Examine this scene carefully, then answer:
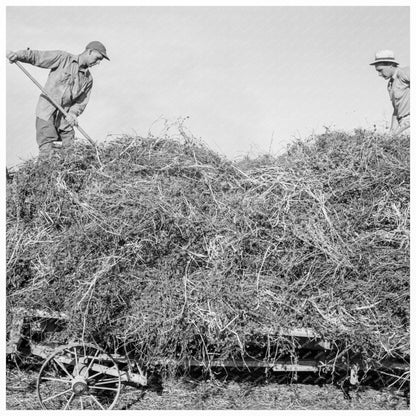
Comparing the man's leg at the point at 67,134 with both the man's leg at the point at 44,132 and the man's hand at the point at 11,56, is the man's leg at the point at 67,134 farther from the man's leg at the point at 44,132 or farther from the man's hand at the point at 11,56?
the man's hand at the point at 11,56

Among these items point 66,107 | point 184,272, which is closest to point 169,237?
point 184,272

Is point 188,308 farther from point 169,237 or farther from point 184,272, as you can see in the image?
point 169,237

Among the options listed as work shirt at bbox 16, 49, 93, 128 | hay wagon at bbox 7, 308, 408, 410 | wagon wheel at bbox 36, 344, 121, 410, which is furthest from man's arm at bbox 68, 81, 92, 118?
wagon wheel at bbox 36, 344, 121, 410

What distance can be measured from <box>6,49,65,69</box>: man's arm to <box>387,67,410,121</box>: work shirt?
389cm

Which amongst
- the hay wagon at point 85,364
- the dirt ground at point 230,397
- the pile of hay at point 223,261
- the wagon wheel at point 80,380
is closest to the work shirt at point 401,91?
the pile of hay at point 223,261

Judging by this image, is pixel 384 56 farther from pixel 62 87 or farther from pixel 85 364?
pixel 85 364

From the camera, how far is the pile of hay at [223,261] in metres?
4.20

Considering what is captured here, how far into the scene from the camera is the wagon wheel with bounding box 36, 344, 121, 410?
4.57 metres

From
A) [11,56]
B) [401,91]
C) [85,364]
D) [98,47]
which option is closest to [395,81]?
[401,91]

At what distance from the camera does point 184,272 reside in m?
4.30

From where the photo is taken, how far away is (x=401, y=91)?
6410 mm

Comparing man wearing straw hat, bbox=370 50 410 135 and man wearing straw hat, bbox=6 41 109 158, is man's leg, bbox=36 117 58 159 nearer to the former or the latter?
man wearing straw hat, bbox=6 41 109 158

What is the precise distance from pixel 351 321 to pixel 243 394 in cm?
135

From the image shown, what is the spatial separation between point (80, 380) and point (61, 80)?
11.5 feet
